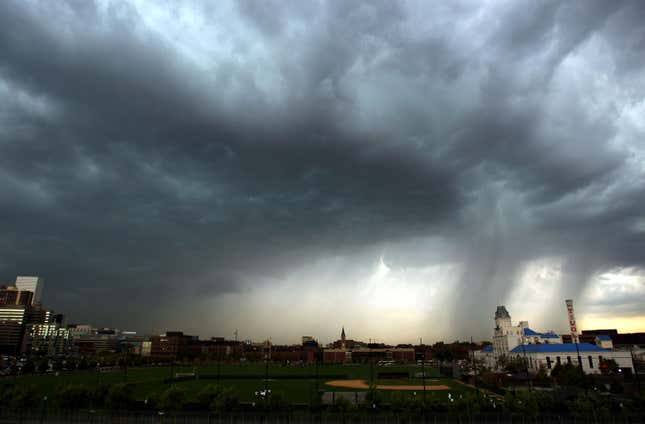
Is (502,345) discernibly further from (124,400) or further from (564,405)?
(124,400)

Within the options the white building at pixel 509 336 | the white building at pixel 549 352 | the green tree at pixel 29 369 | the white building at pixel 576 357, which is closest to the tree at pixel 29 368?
the green tree at pixel 29 369

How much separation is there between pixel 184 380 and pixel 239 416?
250ft

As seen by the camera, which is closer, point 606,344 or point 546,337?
point 606,344

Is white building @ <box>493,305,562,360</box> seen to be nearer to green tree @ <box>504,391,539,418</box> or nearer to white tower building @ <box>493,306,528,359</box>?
white tower building @ <box>493,306,528,359</box>

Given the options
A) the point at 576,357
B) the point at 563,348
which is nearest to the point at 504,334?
the point at 563,348

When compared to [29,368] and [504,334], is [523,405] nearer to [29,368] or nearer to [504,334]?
[29,368]

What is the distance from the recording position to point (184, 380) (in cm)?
11138

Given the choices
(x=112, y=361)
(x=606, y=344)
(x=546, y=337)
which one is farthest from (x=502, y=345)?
(x=112, y=361)

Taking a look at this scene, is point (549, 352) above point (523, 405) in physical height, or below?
above

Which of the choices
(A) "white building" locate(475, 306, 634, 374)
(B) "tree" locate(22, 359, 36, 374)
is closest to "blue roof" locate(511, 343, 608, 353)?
(A) "white building" locate(475, 306, 634, 374)

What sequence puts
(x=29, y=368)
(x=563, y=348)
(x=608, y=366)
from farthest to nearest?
(x=563, y=348), (x=608, y=366), (x=29, y=368)

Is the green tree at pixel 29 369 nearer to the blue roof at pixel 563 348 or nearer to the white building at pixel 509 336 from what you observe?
the blue roof at pixel 563 348

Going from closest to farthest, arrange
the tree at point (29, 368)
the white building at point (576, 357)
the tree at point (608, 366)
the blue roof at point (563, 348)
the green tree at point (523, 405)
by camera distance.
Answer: the green tree at point (523, 405) → the tree at point (29, 368) → the tree at point (608, 366) → the white building at point (576, 357) → the blue roof at point (563, 348)

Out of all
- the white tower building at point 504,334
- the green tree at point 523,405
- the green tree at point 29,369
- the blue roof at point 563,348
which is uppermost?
the white tower building at point 504,334
